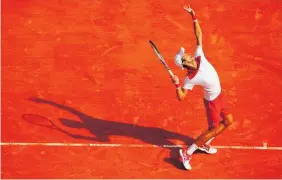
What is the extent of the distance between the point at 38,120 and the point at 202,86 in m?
3.44

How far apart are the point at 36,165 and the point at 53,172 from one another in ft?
1.18

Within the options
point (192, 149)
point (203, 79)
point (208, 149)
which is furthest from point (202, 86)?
point (208, 149)

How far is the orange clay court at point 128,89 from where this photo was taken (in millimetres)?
8562

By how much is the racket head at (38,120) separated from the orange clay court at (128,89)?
0.08 feet

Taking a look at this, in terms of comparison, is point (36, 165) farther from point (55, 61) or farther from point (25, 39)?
point (25, 39)

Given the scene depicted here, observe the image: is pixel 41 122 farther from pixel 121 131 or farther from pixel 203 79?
pixel 203 79

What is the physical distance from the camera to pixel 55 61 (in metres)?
9.89

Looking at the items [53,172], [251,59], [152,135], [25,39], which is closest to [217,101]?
[152,135]

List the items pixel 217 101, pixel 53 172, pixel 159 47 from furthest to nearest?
pixel 159 47
pixel 53 172
pixel 217 101

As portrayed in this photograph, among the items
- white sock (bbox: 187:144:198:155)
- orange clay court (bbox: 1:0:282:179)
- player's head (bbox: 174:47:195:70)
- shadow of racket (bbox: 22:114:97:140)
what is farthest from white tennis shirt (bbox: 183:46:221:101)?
shadow of racket (bbox: 22:114:97:140)

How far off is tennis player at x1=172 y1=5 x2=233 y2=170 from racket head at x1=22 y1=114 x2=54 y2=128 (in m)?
2.66

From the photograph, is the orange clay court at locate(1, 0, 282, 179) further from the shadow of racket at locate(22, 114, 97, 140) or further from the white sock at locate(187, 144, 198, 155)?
the white sock at locate(187, 144, 198, 155)

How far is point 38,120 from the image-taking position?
29.9 feet

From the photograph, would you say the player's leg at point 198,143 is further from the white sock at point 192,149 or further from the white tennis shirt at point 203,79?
the white tennis shirt at point 203,79
